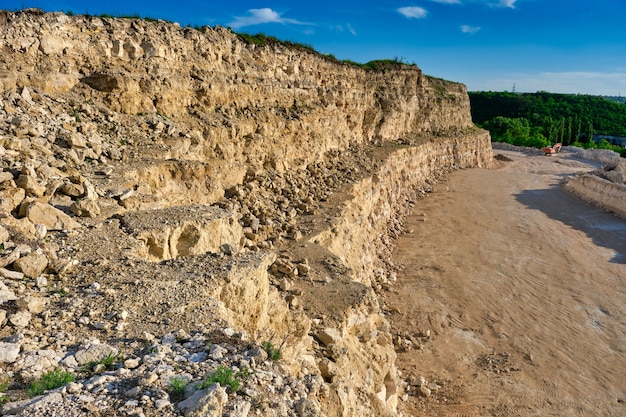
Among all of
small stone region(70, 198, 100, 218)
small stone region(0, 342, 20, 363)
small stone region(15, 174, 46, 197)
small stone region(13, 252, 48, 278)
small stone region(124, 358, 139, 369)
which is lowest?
small stone region(124, 358, 139, 369)

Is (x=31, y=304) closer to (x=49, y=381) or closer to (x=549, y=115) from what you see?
(x=49, y=381)

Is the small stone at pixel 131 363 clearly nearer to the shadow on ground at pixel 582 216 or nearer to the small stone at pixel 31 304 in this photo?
the small stone at pixel 31 304

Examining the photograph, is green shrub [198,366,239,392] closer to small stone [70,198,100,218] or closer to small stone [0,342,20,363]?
small stone [0,342,20,363]

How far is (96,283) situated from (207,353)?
206cm

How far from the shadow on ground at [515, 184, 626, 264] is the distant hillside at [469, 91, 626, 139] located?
50.3m

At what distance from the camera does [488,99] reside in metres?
89.3

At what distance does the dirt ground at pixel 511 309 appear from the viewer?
1137 centimetres

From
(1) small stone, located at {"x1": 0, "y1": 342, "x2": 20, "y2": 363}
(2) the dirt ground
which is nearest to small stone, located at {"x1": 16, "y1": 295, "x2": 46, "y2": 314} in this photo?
(1) small stone, located at {"x1": 0, "y1": 342, "x2": 20, "y2": 363}

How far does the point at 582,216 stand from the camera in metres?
27.2

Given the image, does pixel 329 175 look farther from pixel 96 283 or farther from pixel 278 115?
pixel 96 283

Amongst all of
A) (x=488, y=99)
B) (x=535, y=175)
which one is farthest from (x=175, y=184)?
Result: (x=488, y=99)

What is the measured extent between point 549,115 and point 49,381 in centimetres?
9604

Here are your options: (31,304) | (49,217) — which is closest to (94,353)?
(31,304)

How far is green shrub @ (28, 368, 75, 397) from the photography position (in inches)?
147
